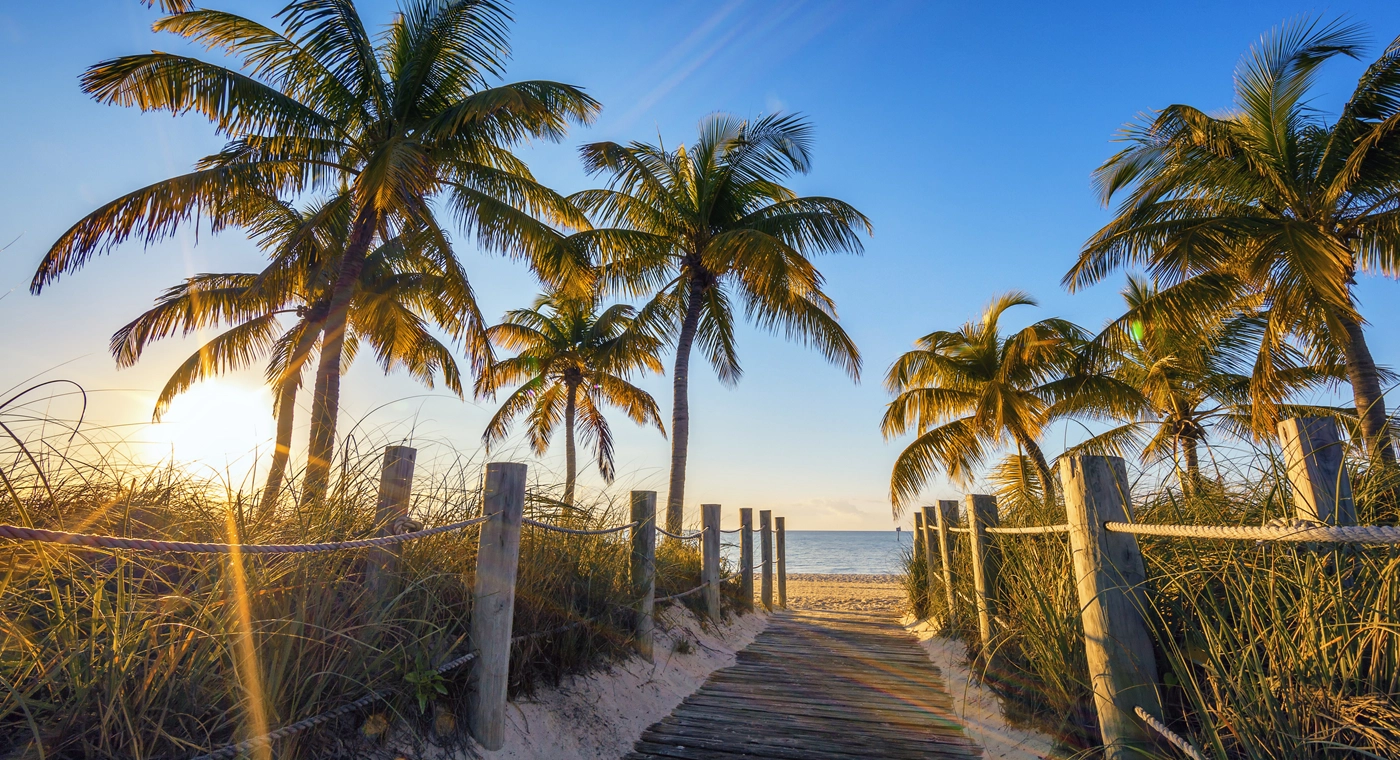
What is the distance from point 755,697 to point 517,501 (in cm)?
267

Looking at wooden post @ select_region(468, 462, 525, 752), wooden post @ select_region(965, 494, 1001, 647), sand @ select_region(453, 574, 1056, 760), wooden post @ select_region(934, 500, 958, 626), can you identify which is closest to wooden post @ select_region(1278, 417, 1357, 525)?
sand @ select_region(453, 574, 1056, 760)

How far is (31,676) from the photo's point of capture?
1.91 meters

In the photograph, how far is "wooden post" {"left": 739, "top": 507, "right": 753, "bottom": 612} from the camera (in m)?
9.27

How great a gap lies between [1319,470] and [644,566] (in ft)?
13.5

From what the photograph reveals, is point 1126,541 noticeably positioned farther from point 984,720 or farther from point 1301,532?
point 984,720

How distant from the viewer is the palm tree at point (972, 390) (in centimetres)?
1280

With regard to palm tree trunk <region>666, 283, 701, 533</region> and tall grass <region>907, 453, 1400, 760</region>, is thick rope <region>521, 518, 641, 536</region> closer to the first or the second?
tall grass <region>907, 453, 1400, 760</region>

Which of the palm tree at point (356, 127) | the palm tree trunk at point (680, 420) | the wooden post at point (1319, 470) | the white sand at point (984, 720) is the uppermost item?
the palm tree at point (356, 127)

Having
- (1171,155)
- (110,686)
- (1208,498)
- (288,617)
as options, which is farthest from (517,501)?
(1171,155)

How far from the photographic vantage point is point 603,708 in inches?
158

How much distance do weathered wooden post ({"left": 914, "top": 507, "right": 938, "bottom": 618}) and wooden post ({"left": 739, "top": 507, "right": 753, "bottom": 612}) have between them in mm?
2391

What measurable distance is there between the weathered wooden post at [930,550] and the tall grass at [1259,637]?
4626 millimetres

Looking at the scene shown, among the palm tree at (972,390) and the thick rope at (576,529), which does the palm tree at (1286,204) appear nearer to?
the palm tree at (972,390)

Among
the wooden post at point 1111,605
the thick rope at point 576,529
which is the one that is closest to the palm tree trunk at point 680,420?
the thick rope at point 576,529
